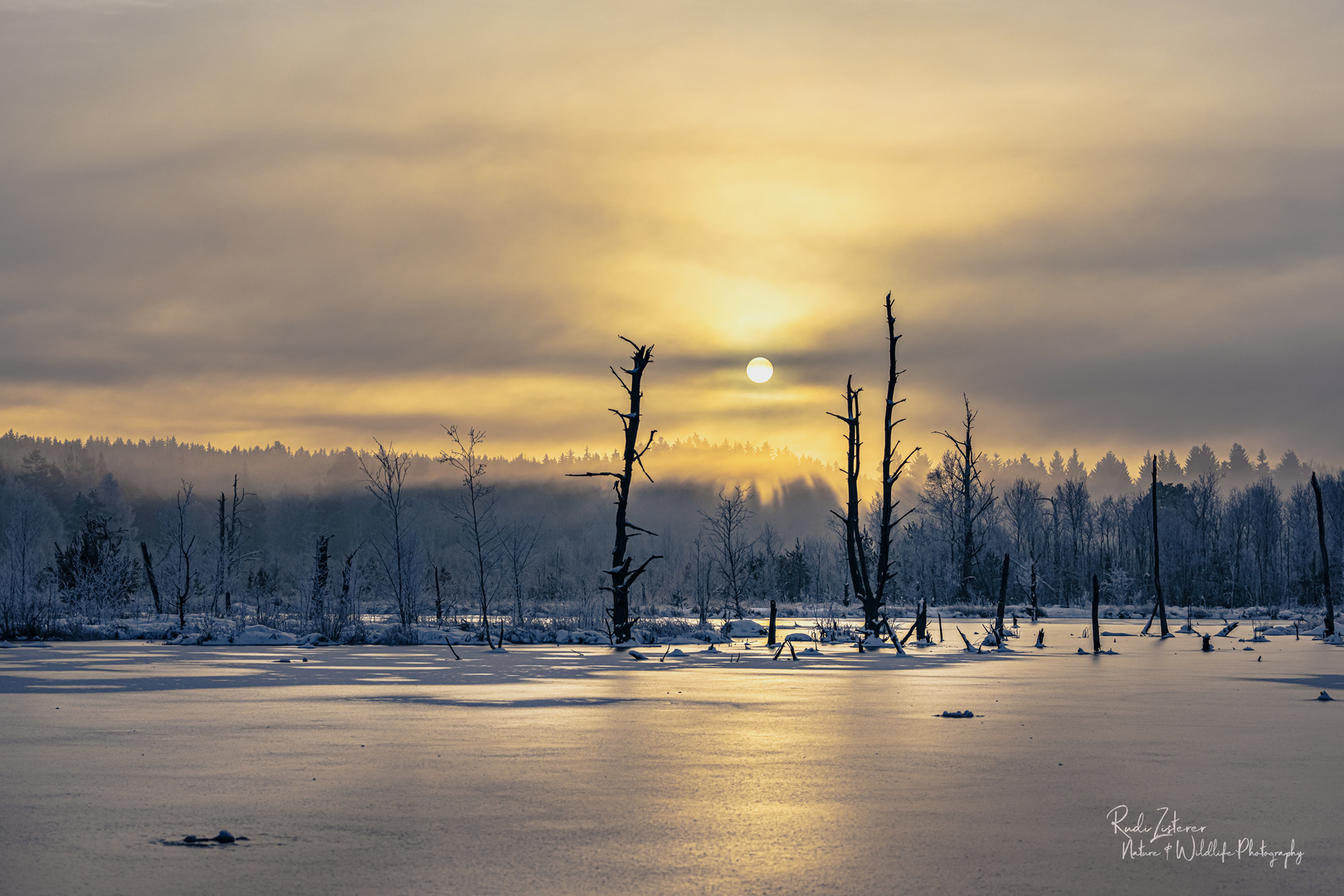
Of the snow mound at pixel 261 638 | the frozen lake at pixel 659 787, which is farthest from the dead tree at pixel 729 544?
the frozen lake at pixel 659 787

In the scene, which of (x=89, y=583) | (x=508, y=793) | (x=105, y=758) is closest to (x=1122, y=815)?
(x=508, y=793)

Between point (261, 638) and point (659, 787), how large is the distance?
32.1 m

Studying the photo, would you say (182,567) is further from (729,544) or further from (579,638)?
(579,638)

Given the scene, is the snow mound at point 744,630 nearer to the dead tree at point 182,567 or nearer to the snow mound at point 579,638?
the snow mound at point 579,638

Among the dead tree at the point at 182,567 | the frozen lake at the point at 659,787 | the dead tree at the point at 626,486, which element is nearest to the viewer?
the frozen lake at the point at 659,787

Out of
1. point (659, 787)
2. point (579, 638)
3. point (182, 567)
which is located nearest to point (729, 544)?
point (182, 567)

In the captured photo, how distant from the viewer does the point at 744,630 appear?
44688mm

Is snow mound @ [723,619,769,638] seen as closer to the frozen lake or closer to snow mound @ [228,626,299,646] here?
snow mound @ [228,626,299,646]

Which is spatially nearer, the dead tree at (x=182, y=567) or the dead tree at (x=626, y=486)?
the dead tree at (x=626, y=486)

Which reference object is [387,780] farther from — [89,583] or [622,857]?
[89,583]

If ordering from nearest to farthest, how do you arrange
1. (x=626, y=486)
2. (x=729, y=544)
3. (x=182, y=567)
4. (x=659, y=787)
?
1. (x=659, y=787)
2. (x=626, y=486)
3. (x=182, y=567)
4. (x=729, y=544)

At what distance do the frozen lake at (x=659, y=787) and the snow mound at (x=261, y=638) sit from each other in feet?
59.8

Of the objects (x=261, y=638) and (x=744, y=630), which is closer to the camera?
(x=261, y=638)

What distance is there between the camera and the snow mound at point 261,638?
3741cm
